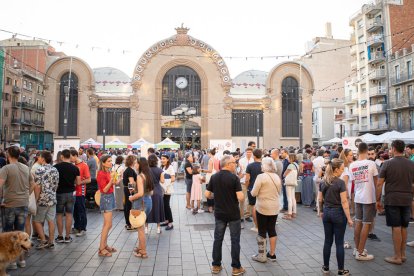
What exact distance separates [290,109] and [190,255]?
35.5 meters

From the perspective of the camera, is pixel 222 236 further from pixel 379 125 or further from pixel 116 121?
pixel 379 125

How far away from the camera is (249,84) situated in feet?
136

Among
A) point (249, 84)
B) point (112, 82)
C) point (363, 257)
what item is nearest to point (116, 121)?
point (112, 82)

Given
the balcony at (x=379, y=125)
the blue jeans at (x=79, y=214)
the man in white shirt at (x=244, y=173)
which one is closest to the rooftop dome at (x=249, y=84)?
the balcony at (x=379, y=125)

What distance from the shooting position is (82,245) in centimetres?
698

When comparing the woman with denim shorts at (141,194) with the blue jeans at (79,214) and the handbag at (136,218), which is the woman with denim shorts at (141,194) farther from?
the blue jeans at (79,214)

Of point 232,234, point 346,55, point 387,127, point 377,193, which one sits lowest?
point 232,234

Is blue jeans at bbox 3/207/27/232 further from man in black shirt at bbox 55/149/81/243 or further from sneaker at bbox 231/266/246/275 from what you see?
sneaker at bbox 231/266/246/275

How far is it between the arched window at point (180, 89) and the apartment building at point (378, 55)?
1911 cm

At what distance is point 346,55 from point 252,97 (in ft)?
89.5

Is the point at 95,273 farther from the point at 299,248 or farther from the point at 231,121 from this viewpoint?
the point at 231,121

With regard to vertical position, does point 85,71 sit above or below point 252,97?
above

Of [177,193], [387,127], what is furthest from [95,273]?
[387,127]

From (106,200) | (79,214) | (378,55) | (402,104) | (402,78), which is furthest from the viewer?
(378,55)
